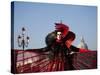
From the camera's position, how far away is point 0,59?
2.55 metres

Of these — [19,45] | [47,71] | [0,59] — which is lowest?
[47,71]

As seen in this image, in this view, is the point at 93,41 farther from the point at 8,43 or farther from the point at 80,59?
the point at 8,43

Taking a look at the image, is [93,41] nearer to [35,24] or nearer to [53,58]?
[53,58]

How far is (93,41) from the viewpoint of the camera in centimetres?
299

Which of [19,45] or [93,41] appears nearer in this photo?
[19,45]

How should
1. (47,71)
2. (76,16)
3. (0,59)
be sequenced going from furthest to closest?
(76,16), (47,71), (0,59)

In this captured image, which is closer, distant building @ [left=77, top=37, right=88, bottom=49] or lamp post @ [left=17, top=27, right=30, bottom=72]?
lamp post @ [left=17, top=27, right=30, bottom=72]

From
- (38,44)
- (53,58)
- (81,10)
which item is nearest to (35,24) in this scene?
(38,44)

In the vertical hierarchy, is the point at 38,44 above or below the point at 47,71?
above

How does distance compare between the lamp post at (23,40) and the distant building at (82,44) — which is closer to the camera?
the lamp post at (23,40)

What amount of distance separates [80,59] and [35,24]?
749mm

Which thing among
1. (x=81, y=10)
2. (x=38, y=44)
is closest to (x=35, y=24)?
(x=38, y=44)

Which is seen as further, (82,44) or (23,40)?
(82,44)

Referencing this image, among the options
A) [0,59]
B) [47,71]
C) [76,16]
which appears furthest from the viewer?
[76,16]
